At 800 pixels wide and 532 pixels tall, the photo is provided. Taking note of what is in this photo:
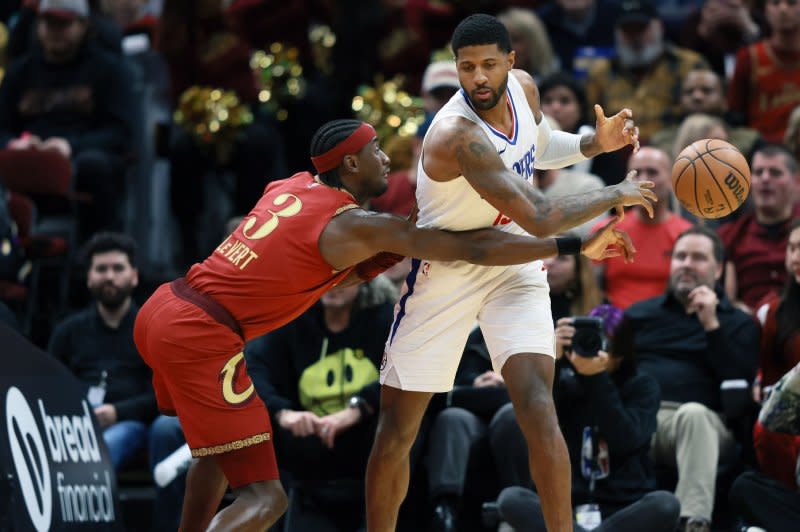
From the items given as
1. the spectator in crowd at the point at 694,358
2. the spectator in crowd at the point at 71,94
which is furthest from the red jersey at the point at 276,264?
the spectator in crowd at the point at 71,94

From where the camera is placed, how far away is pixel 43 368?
6.66m

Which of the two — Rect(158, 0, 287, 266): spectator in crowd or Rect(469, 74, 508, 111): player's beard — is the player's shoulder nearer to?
Rect(469, 74, 508, 111): player's beard

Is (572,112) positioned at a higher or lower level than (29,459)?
higher

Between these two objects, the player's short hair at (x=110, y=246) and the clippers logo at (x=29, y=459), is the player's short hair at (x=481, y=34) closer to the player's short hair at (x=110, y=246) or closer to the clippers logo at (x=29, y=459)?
the clippers logo at (x=29, y=459)

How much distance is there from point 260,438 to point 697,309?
284 centimetres

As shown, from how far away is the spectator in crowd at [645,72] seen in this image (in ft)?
32.3

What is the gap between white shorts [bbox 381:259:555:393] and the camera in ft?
18.9

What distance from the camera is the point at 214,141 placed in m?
10.1

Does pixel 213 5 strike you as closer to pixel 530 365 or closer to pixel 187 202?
pixel 187 202

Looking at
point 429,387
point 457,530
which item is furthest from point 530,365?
point 457,530

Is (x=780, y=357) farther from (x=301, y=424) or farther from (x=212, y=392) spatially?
(x=212, y=392)

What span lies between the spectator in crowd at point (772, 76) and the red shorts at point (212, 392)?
212 inches

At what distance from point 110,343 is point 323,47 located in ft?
12.6

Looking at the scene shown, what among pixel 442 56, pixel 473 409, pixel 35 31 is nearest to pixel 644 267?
pixel 473 409
